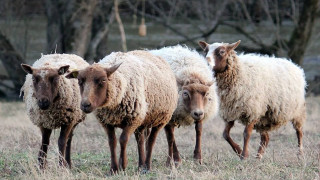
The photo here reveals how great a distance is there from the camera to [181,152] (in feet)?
39.8

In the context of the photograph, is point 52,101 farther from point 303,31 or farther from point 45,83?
point 303,31

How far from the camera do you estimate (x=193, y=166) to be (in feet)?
31.1

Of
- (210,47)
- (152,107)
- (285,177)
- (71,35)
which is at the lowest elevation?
(285,177)

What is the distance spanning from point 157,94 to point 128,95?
681 mm

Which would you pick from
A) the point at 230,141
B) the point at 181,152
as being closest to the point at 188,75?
the point at 230,141

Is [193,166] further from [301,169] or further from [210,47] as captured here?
[210,47]

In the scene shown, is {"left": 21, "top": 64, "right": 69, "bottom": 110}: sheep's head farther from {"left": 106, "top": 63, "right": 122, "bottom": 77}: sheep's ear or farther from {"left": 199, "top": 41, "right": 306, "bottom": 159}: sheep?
{"left": 199, "top": 41, "right": 306, "bottom": 159}: sheep

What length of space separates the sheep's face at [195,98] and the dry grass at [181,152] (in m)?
0.70

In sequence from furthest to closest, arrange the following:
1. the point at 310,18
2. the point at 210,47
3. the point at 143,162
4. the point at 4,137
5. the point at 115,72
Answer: the point at 310,18, the point at 4,137, the point at 210,47, the point at 143,162, the point at 115,72

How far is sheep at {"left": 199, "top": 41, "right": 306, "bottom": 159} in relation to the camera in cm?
1150

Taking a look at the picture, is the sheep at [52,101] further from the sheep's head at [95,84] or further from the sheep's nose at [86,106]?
the sheep's nose at [86,106]

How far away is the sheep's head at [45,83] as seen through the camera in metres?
9.13

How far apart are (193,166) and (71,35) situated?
542 inches

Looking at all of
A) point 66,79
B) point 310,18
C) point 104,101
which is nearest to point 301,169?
point 104,101
